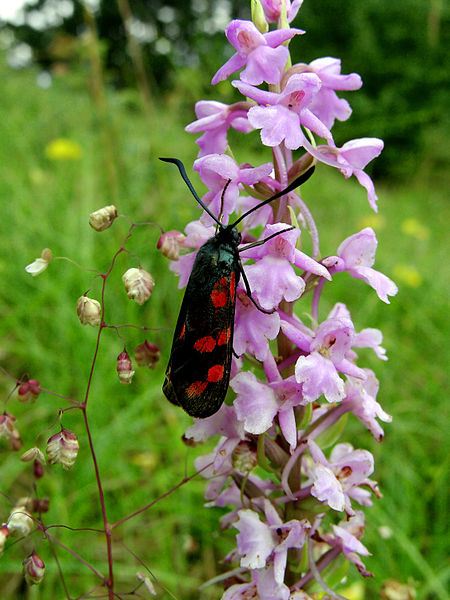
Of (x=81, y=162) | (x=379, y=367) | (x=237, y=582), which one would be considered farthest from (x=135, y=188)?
(x=237, y=582)

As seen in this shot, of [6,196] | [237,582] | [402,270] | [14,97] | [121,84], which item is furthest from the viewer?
[121,84]

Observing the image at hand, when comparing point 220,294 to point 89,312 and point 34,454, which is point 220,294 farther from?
point 34,454

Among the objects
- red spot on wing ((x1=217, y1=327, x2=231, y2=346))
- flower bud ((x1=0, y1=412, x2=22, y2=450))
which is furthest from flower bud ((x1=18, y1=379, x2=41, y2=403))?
red spot on wing ((x1=217, y1=327, x2=231, y2=346))

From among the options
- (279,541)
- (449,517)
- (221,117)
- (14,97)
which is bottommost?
(449,517)

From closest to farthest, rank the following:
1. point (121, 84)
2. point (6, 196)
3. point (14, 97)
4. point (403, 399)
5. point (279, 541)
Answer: point (279, 541), point (403, 399), point (6, 196), point (14, 97), point (121, 84)

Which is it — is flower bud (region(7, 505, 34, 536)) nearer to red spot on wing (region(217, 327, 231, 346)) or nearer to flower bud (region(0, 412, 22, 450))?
flower bud (region(0, 412, 22, 450))

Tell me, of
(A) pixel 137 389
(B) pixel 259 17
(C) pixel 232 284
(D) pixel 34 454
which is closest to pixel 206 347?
(C) pixel 232 284

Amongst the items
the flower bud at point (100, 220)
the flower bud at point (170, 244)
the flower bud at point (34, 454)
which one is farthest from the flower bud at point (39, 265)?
the flower bud at point (34, 454)

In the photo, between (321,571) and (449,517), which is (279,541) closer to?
(321,571)
